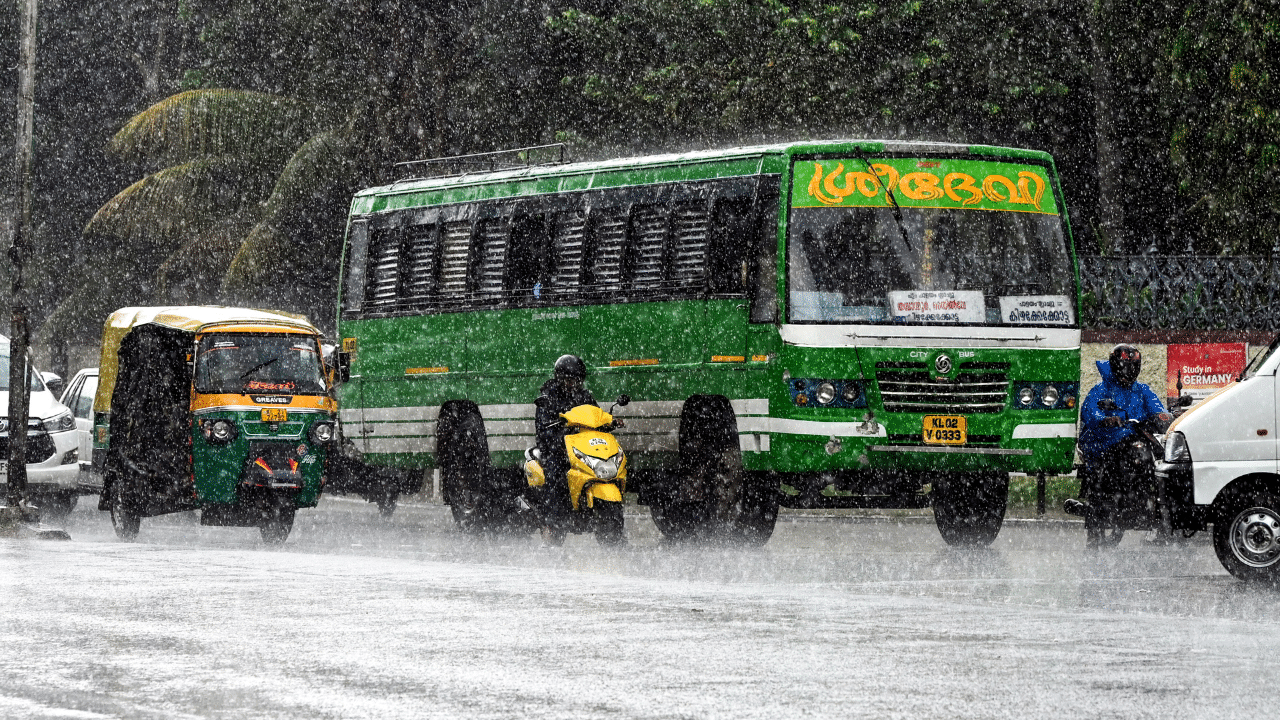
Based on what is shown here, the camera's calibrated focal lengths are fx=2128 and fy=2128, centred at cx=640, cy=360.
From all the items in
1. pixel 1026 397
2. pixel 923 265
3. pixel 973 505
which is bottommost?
pixel 973 505

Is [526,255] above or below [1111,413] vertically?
above

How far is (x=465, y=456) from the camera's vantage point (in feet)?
67.5

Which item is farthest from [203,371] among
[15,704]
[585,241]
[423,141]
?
[423,141]

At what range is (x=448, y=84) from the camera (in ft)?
113

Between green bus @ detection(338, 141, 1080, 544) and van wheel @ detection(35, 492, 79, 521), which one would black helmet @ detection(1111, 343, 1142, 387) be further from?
van wheel @ detection(35, 492, 79, 521)

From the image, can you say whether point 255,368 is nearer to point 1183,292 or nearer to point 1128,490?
point 1128,490

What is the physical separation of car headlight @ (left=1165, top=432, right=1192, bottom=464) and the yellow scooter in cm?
462

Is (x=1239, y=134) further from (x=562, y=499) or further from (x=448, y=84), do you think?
(x=448, y=84)

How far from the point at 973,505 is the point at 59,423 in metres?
10.3

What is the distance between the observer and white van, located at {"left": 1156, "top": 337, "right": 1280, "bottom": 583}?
14.0 metres

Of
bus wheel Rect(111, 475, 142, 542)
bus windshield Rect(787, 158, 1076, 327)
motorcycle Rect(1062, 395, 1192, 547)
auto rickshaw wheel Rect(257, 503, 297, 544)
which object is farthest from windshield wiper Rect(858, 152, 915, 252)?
bus wheel Rect(111, 475, 142, 542)

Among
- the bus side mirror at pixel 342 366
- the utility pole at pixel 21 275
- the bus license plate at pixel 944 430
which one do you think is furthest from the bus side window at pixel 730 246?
the utility pole at pixel 21 275

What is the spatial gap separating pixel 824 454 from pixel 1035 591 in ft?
11.0

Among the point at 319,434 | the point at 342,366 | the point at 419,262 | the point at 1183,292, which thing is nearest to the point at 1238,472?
the point at 319,434
